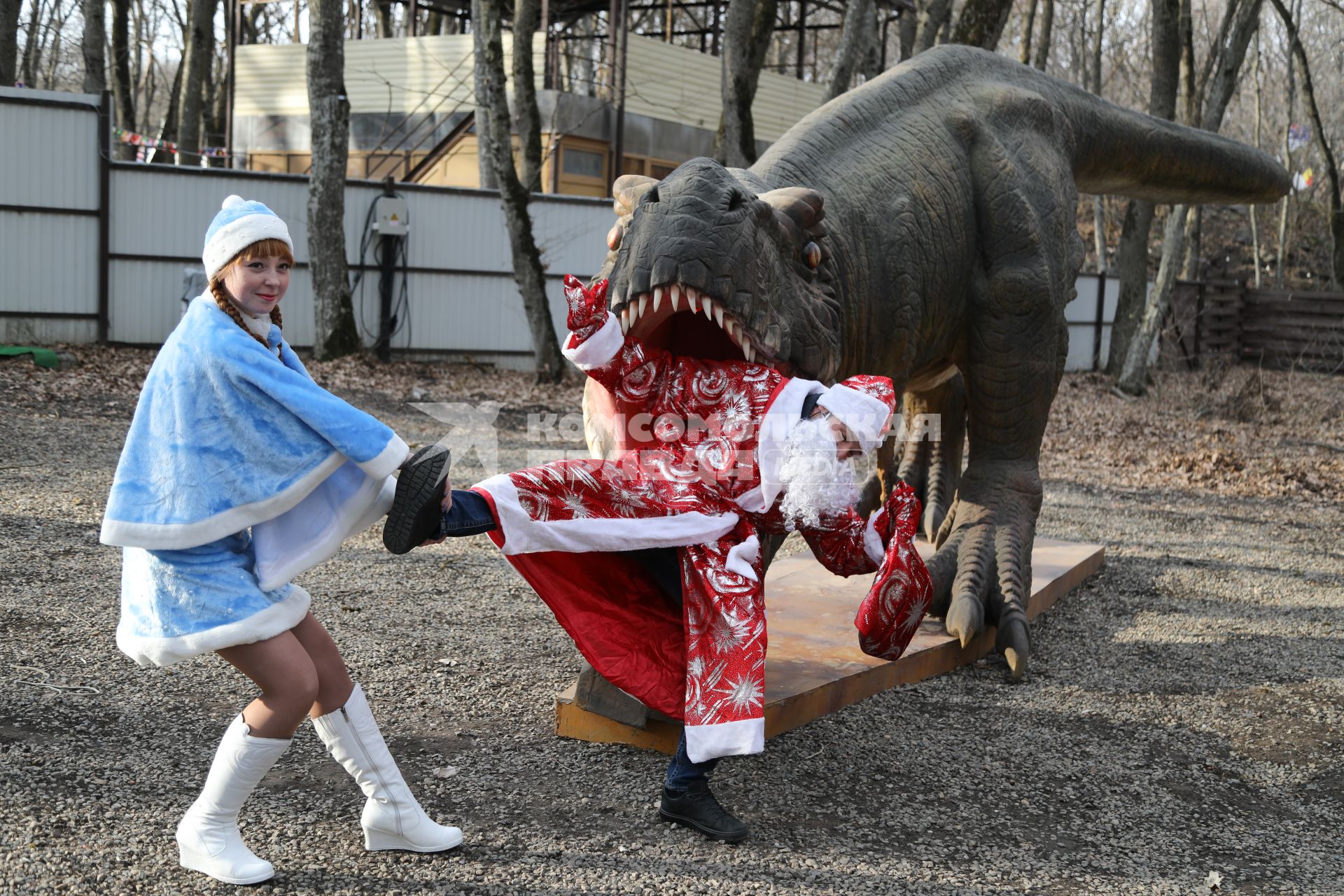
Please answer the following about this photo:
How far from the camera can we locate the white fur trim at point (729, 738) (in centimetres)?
267

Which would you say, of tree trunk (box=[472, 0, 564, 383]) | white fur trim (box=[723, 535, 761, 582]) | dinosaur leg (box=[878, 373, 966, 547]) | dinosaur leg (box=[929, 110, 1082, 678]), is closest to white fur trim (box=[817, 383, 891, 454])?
white fur trim (box=[723, 535, 761, 582])

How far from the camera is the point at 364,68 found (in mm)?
18797

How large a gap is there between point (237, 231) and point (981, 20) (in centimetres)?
737

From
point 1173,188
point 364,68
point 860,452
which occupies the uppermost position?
point 364,68

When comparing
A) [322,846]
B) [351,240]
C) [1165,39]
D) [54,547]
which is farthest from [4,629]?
[1165,39]

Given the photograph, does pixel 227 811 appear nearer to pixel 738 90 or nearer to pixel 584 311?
pixel 584 311

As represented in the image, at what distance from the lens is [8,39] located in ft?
43.5

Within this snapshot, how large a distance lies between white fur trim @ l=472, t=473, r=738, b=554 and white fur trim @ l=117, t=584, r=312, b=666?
494 millimetres

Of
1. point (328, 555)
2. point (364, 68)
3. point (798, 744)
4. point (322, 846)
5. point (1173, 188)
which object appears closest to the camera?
point (328, 555)

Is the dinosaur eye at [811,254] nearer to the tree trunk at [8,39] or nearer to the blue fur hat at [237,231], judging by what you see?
the blue fur hat at [237,231]

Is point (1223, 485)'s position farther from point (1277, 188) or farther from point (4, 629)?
point (4, 629)

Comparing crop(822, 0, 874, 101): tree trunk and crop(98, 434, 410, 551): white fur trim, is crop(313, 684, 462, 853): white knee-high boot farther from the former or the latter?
crop(822, 0, 874, 101): tree trunk

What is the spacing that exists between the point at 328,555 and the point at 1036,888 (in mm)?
1712

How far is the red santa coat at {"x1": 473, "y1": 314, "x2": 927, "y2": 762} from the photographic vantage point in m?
2.71
